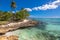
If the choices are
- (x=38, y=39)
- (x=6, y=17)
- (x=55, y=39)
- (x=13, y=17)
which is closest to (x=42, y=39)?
(x=38, y=39)

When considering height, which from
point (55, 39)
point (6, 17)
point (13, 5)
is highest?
point (13, 5)

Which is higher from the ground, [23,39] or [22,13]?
[22,13]

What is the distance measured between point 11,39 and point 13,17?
5454 centimetres

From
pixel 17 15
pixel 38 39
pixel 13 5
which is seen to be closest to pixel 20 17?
pixel 17 15

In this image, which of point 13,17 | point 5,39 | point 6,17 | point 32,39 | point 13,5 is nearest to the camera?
point 5,39

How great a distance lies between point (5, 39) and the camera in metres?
30.5

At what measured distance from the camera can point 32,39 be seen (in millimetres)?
33094

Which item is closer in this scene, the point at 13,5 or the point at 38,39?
the point at 38,39

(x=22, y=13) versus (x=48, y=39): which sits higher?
(x=22, y=13)

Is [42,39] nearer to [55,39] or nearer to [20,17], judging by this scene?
[55,39]

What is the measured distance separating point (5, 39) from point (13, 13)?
2359 inches

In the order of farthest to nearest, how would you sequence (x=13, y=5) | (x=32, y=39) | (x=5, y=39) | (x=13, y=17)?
(x=13, y=17)
(x=13, y=5)
(x=32, y=39)
(x=5, y=39)

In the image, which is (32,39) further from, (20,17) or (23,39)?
(20,17)

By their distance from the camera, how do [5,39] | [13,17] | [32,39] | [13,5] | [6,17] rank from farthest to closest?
1. [13,17]
2. [13,5]
3. [6,17]
4. [32,39]
5. [5,39]
